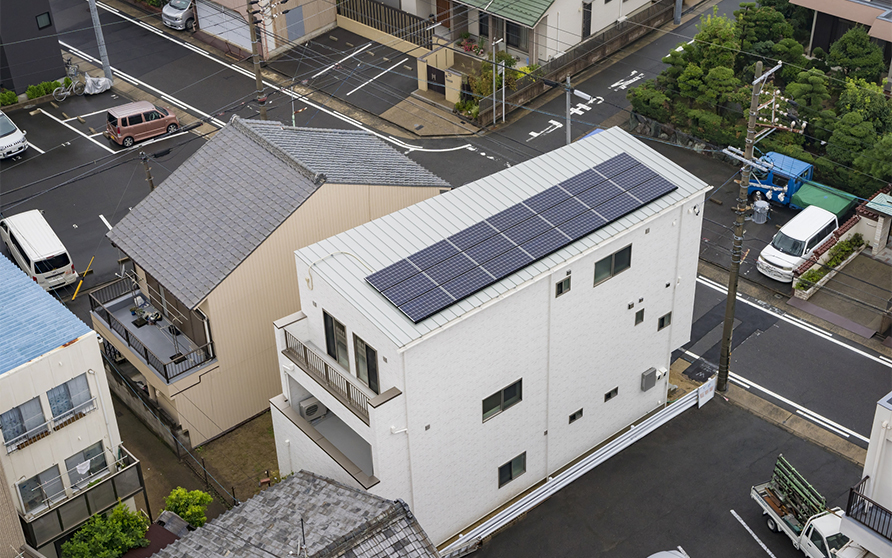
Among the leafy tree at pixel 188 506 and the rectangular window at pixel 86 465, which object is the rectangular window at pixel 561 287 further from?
the rectangular window at pixel 86 465

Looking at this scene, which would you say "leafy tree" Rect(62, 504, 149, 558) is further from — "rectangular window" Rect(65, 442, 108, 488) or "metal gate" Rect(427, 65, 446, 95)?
"metal gate" Rect(427, 65, 446, 95)

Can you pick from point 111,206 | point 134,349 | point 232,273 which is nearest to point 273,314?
point 232,273

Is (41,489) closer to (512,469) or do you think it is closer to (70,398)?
(70,398)

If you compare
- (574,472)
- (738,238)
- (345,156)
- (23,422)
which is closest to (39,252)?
(345,156)

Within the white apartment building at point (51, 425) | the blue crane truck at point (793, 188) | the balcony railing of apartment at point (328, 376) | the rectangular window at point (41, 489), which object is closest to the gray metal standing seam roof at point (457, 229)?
the balcony railing of apartment at point (328, 376)

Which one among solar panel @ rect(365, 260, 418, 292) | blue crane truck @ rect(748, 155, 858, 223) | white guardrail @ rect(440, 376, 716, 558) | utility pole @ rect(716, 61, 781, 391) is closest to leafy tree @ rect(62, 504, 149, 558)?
white guardrail @ rect(440, 376, 716, 558)

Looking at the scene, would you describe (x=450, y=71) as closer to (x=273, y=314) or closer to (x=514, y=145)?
(x=514, y=145)
